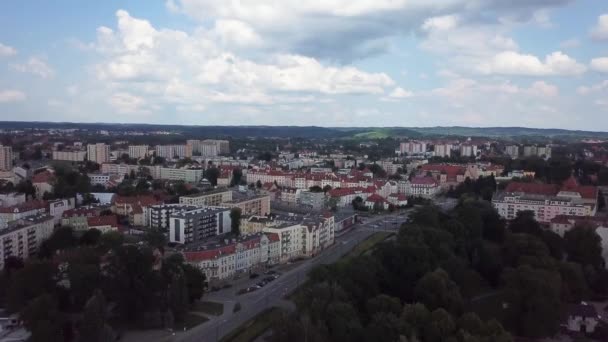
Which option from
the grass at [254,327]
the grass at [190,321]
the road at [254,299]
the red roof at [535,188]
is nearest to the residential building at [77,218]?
→ the road at [254,299]

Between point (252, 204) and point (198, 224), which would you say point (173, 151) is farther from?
point (198, 224)

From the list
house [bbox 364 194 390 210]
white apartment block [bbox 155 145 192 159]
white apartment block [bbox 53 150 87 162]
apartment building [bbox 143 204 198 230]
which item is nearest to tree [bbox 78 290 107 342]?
apartment building [bbox 143 204 198 230]

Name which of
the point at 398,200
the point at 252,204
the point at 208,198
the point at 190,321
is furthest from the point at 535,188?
the point at 190,321

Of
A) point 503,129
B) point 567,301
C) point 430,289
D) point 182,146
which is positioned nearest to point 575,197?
point 567,301

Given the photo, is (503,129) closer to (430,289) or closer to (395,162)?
(395,162)

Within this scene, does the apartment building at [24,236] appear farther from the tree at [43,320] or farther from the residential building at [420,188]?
the residential building at [420,188]

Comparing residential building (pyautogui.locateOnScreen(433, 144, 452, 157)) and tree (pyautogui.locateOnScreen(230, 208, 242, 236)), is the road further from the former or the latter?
residential building (pyautogui.locateOnScreen(433, 144, 452, 157))
